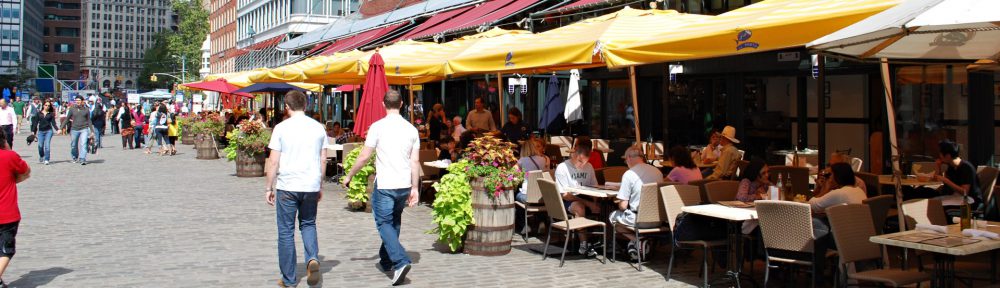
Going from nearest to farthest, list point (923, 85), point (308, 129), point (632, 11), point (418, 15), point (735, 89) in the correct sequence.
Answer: point (308, 129) < point (632, 11) < point (923, 85) < point (735, 89) < point (418, 15)

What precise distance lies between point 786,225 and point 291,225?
386 cm

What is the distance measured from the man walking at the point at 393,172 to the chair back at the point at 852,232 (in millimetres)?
3393

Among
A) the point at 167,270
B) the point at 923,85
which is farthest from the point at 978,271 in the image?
the point at 923,85

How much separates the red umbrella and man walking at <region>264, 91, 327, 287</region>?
560cm

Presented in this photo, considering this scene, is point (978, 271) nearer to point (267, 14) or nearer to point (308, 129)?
point (308, 129)

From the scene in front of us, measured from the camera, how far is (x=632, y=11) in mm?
12750

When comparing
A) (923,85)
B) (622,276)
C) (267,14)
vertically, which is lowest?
(622,276)

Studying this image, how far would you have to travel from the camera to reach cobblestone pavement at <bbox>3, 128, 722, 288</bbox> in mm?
9336

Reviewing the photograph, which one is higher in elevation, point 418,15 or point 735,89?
point 418,15

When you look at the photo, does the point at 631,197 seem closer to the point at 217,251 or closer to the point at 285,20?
the point at 217,251

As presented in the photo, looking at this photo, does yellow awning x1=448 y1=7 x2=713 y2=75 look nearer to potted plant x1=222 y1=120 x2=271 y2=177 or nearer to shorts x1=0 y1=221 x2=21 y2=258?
shorts x1=0 y1=221 x2=21 y2=258

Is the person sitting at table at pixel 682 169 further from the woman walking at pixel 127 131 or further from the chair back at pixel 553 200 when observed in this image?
the woman walking at pixel 127 131

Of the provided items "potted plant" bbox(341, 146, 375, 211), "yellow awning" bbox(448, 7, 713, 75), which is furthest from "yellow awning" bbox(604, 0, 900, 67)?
"potted plant" bbox(341, 146, 375, 211)

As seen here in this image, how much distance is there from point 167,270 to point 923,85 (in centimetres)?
1097
